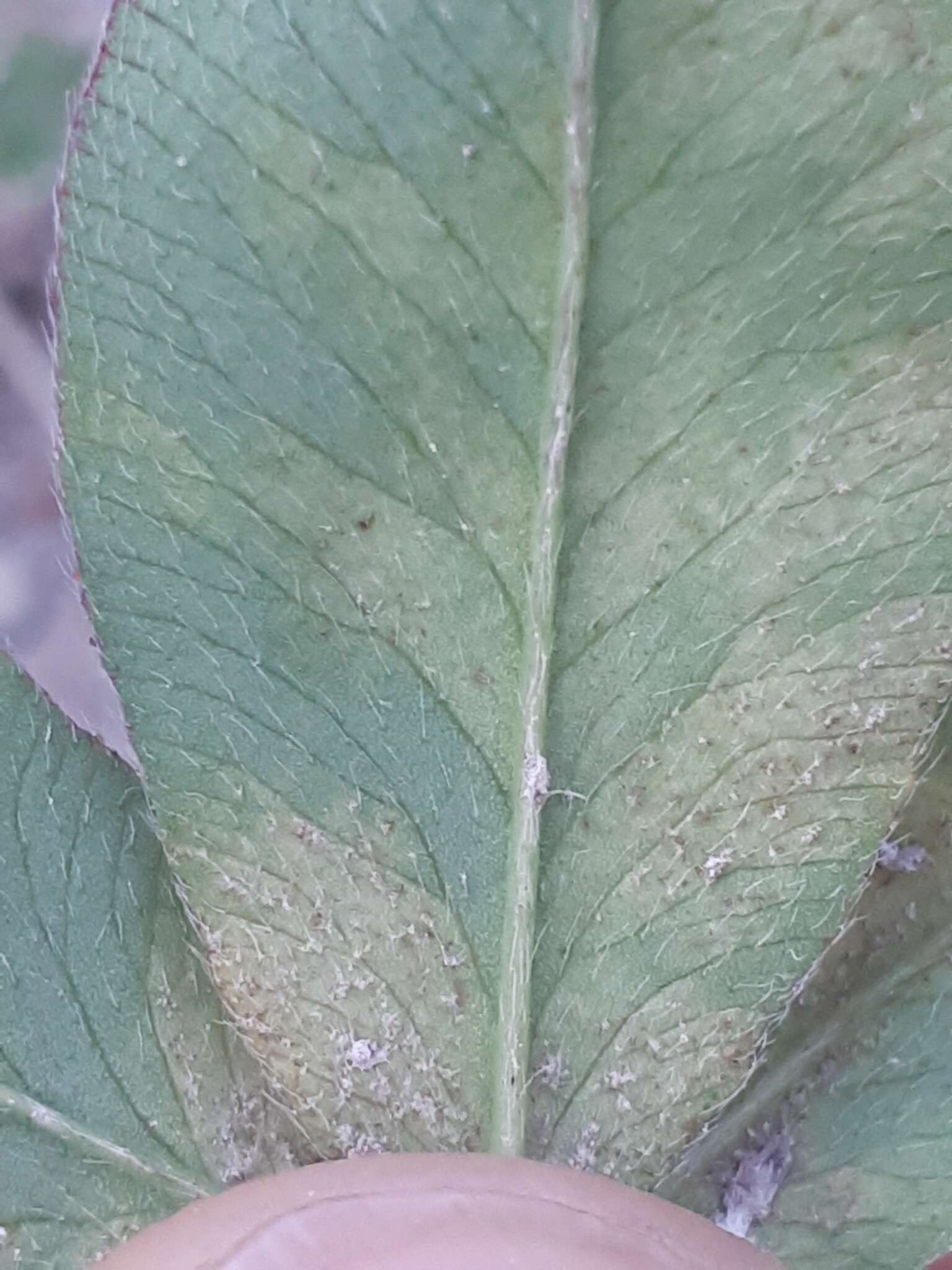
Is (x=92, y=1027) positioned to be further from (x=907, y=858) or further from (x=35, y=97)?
(x=35, y=97)

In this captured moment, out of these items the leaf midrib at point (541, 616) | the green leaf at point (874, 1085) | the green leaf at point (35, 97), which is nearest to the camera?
the leaf midrib at point (541, 616)

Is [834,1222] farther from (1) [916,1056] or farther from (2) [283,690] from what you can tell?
(2) [283,690]

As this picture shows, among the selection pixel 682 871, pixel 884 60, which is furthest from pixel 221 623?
pixel 884 60

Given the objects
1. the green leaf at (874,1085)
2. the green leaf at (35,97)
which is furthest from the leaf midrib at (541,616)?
the green leaf at (35,97)

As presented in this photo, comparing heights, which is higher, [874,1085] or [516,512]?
[516,512]

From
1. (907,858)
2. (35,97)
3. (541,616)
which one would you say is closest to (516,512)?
(541,616)

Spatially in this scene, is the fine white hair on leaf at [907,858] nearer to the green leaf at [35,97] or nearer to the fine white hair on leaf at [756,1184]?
the fine white hair on leaf at [756,1184]

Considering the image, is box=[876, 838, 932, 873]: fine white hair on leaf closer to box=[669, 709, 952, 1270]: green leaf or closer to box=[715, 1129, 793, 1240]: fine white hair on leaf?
box=[669, 709, 952, 1270]: green leaf
